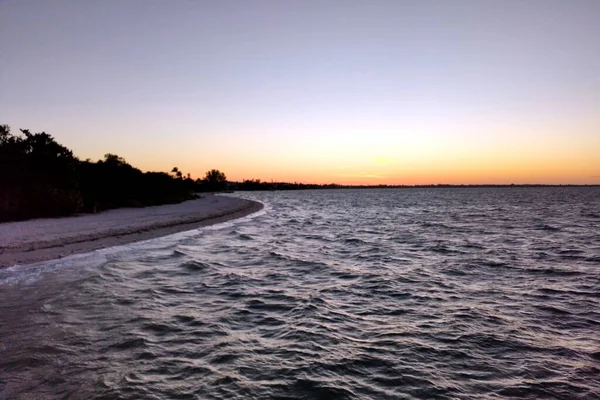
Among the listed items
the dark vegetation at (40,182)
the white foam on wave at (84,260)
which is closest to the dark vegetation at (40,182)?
the dark vegetation at (40,182)

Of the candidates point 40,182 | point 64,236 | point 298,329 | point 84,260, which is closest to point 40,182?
point 40,182

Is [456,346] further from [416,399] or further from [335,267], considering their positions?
[335,267]

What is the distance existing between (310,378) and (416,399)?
6.46 feet

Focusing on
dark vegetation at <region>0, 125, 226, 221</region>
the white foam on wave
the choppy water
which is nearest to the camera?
the choppy water

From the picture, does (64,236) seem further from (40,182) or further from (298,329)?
(298,329)

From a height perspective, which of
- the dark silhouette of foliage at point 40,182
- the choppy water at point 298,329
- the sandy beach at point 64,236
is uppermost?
the dark silhouette of foliage at point 40,182

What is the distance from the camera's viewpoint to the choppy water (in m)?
7.27

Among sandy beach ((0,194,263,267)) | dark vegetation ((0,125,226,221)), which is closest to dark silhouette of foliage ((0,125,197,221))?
dark vegetation ((0,125,226,221))

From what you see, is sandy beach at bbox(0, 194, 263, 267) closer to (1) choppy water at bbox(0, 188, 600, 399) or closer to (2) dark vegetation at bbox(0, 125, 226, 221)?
(1) choppy water at bbox(0, 188, 600, 399)

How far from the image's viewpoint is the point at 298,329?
10.4 metres

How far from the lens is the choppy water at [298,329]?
727cm

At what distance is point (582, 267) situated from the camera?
19.4 metres

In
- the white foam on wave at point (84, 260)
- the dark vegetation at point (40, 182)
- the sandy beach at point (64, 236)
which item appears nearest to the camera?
the white foam on wave at point (84, 260)

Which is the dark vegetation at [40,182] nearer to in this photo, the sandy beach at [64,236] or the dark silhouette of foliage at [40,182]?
the dark silhouette of foliage at [40,182]
